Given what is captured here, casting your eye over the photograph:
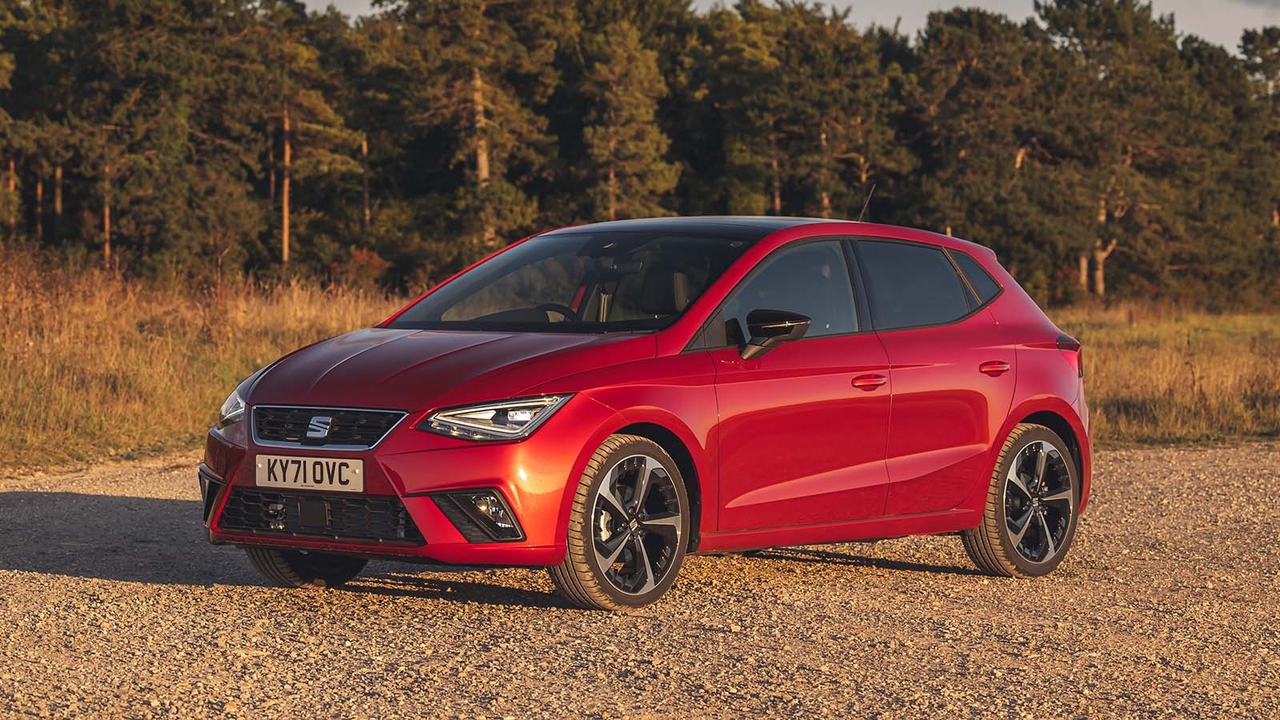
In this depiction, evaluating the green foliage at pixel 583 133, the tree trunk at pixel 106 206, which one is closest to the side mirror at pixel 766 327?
the green foliage at pixel 583 133

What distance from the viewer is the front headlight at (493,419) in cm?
659

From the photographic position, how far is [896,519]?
8023mm

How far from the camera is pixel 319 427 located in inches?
265

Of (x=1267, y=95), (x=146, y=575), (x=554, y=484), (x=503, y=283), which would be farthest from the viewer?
(x=1267, y=95)

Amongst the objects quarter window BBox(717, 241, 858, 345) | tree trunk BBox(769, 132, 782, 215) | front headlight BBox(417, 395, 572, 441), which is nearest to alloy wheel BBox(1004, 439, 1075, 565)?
quarter window BBox(717, 241, 858, 345)

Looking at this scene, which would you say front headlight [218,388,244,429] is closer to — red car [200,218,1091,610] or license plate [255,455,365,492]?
red car [200,218,1091,610]

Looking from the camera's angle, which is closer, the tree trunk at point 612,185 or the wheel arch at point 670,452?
the wheel arch at point 670,452

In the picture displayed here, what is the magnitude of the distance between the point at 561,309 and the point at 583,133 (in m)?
54.8

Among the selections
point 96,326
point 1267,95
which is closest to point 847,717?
point 96,326

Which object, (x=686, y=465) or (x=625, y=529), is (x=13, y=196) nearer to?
(x=686, y=465)

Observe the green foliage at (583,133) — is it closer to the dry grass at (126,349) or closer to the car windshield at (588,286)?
the dry grass at (126,349)

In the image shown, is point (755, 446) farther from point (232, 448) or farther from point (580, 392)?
point (232, 448)

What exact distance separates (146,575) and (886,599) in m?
3.36

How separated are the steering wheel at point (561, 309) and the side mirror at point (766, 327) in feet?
2.63
